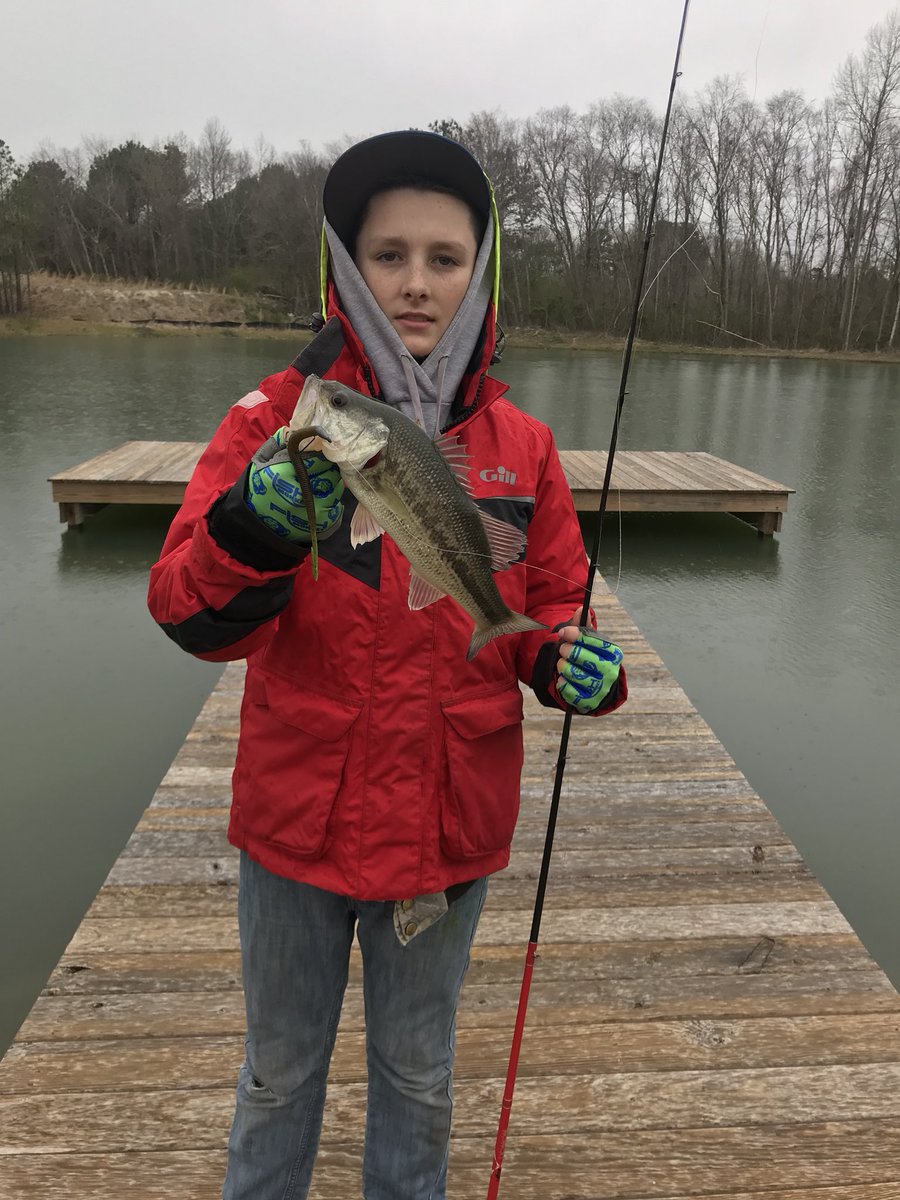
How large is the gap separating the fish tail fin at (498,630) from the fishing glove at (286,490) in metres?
0.36

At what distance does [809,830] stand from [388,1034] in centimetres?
329

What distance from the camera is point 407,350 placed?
1.53m

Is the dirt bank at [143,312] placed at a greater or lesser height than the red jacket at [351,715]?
greater

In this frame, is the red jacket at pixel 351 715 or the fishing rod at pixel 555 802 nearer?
the red jacket at pixel 351 715

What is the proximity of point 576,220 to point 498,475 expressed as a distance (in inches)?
1625

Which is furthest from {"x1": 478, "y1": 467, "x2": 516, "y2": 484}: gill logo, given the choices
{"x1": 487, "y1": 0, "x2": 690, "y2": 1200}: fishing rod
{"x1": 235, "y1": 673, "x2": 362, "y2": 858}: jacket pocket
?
{"x1": 235, "y1": 673, "x2": 362, "y2": 858}: jacket pocket

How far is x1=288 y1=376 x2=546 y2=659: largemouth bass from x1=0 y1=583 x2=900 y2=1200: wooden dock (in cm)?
138

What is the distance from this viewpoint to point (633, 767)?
3.69 m

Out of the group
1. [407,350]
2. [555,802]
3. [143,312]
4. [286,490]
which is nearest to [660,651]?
[555,802]

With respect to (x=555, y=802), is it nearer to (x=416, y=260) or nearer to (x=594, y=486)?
(x=416, y=260)

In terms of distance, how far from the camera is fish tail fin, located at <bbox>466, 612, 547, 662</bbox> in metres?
1.44

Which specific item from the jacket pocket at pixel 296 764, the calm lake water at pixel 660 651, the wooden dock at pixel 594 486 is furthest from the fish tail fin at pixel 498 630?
the wooden dock at pixel 594 486

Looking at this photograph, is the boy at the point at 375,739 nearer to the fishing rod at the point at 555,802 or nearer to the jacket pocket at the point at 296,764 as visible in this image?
the jacket pocket at the point at 296,764

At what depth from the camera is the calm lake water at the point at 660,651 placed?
376 cm
